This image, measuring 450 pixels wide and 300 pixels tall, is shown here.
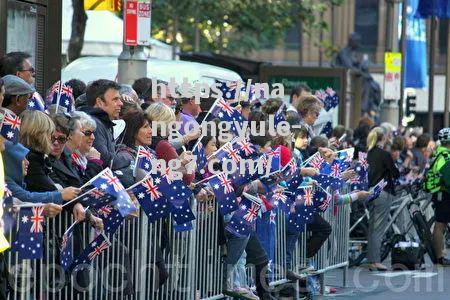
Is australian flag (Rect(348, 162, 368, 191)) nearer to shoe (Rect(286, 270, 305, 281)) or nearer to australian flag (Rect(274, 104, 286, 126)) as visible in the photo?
shoe (Rect(286, 270, 305, 281))

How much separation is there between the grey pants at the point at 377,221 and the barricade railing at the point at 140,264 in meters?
4.17

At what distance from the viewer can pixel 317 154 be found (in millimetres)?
13297

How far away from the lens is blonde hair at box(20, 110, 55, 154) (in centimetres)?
866

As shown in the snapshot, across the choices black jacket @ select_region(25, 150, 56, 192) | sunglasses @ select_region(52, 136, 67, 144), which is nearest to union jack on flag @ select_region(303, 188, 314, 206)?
sunglasses @ select_region(52, 136, 67, 144)

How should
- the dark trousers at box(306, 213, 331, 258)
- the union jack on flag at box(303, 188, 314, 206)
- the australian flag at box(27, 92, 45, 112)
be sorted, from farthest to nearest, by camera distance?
the dark trousers at box(306, 213, 331, 258) → the union jack on flag at box(303, 188, 314, 206) → the australian flag at box(27, 92, 45, 112)

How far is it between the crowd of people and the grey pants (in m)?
1.54

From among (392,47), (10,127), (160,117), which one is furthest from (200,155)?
(392,47)

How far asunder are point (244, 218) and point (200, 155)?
0.69 metres

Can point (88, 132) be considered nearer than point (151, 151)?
Yes

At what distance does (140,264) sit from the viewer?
9.96 metres

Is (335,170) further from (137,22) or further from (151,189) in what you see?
(151,189)

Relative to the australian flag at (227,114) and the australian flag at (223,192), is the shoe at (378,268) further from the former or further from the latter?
the australian flag at (223,192)

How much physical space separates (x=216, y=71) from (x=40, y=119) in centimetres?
1172

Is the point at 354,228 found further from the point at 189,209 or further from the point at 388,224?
the point at 189,209
